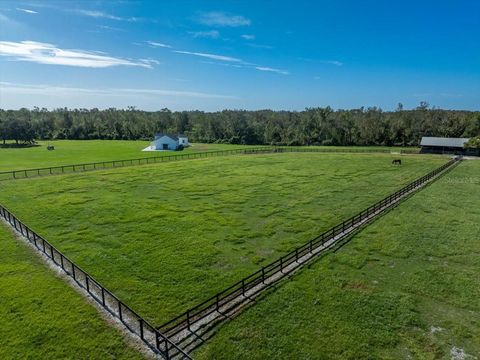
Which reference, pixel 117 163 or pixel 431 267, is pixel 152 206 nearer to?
pixel 431 267

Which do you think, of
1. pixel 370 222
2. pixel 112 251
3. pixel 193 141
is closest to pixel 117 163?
pixel 112 251

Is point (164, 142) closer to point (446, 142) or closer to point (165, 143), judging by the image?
point (165, 143)

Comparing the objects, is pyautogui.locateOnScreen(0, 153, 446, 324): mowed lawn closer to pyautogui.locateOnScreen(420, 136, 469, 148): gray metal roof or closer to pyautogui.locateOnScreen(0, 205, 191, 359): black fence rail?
pyautogui.locateOnScreen(0, 205, 191, 359): black fence rail

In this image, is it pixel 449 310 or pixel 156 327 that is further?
pixel 449 310

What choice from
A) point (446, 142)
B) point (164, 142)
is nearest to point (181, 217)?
point (164, 142)

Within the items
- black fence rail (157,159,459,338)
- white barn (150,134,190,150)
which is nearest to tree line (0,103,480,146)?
white barn (150,134,190,150)

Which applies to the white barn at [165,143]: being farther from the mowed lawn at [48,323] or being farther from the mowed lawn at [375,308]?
the mowed lawn at [48,323]

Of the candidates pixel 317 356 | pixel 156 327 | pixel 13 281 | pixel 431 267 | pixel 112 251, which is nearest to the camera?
pixel 317 356
